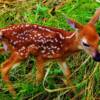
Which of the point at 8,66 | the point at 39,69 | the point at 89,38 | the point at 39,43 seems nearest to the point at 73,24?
the point at 89,38

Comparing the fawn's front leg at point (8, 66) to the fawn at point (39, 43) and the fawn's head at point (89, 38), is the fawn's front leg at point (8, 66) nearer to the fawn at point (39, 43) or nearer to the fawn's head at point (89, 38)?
the fawn at point (39, 43)

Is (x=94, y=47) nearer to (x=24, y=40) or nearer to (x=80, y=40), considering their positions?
(x=80, y=40)

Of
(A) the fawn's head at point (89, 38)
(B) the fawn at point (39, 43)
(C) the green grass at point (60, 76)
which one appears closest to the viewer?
(A) the fawn's head at point (89, 38)

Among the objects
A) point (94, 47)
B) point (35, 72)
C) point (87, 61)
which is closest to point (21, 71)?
point (35, 72)

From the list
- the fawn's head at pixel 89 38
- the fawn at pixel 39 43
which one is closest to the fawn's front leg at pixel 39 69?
the fawn at pixel 39 43

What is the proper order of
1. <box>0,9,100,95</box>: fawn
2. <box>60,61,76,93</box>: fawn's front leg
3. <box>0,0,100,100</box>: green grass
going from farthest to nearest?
1. <box>0,0,100,100</box>: green grass
2. <box>60,61,76,93</box>: fawn's front leg
3. <box>0,9,100,95</box>: fawn

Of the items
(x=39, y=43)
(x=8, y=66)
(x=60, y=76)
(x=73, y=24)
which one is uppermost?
(x=73, y=24)

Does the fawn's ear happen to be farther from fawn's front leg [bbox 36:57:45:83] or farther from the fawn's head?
fawn's front leg [bbox 36:57:45:83]

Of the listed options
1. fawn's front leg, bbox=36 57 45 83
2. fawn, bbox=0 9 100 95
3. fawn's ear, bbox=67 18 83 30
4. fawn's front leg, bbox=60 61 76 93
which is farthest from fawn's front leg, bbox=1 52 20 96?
fawn's ear, bbox=67 18 83 30

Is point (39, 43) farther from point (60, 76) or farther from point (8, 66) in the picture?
point (60, 76)
